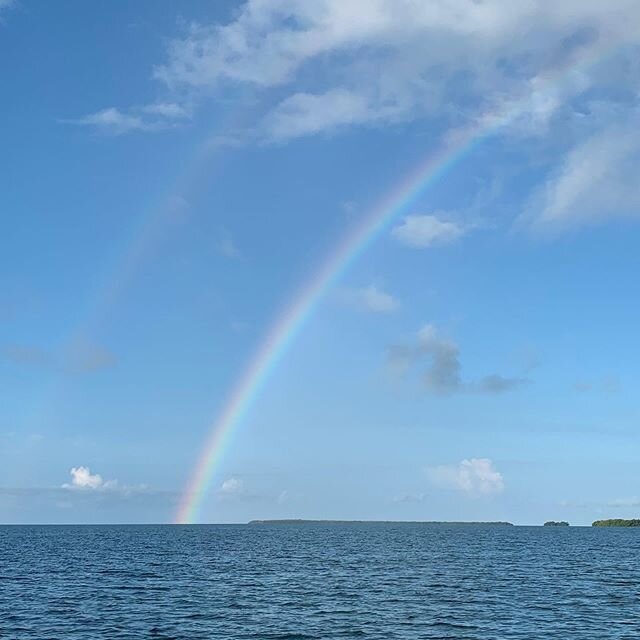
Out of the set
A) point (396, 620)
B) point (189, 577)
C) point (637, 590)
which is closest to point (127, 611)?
point (396, 620)

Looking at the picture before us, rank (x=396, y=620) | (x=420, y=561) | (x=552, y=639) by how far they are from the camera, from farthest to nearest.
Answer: (x=420, y=561) < (x=396, y=620) < (x=552, y=639)

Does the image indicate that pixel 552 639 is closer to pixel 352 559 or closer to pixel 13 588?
pixel 13 588

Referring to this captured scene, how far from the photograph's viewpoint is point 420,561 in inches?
4126

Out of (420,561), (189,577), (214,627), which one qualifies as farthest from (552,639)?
(420,561)

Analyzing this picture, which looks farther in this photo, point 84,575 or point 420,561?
point 420,561

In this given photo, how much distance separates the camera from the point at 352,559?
106625 millimetres

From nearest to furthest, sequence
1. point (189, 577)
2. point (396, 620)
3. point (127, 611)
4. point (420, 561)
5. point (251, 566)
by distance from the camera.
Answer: point (396, 620) → point (127, 611) → point (189, 577) → point (251, 566) → point (420, 561)

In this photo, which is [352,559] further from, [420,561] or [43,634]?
[43,634]

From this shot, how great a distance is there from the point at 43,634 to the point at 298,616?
16115 millimetres

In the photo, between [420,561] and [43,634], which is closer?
[43,634]

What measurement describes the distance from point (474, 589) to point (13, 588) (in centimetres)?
4103

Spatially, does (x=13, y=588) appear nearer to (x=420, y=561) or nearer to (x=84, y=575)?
(x=84, y=575)

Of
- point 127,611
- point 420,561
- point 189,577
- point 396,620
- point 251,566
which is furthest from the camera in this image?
A: point 420,561

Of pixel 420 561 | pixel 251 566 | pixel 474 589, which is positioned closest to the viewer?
pixel 474 589
